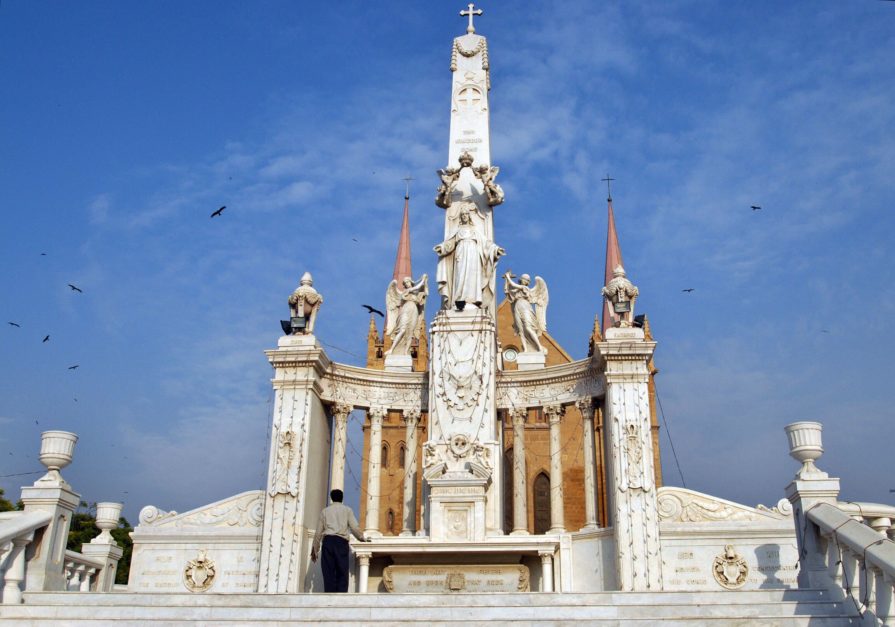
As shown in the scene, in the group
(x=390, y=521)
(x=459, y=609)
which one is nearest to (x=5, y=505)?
(x=390, y=521)

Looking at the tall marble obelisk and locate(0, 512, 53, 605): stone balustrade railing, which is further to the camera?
the tall marble obelisk

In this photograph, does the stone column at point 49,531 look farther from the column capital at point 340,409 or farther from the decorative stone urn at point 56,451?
the column capital at point 340,409

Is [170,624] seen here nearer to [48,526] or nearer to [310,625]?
→ [310,625]

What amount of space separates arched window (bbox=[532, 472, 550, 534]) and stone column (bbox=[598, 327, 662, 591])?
19.4 m

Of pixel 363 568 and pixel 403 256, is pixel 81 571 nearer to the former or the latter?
pixel 363 568

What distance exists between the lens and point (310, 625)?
998 centimetres

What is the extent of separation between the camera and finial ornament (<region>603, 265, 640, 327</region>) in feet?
65.7

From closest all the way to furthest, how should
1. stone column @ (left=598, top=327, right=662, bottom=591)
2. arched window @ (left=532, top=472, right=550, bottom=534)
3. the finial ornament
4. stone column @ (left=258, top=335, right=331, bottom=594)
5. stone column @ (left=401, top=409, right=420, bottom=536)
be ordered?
stone column @ (left=598, top=327, right=662, bottom=591) < stone column @ (left=258, top=335, right=331, bottom=594) < the finial ornament < stone column @ (left=401, top=409, right=420, bottom=536) < arched window @ (left=532, top=472, right=550, bottom=534)

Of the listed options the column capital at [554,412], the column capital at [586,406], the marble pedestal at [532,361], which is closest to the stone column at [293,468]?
the marble pedestal at [532,361]

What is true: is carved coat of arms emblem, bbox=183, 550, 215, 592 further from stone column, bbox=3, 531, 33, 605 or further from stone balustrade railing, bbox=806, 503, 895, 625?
stone balustrade railing, bbox=806, 503, 895, 625

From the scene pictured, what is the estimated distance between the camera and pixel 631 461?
61.0 ft

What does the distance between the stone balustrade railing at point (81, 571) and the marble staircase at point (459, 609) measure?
16.2 feet

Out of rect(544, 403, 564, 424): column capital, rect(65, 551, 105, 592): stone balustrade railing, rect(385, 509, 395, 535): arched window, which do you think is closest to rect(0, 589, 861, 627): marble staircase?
rect(65, 551, 105, 592): stone balustrade railing

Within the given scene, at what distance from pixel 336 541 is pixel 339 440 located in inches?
309
